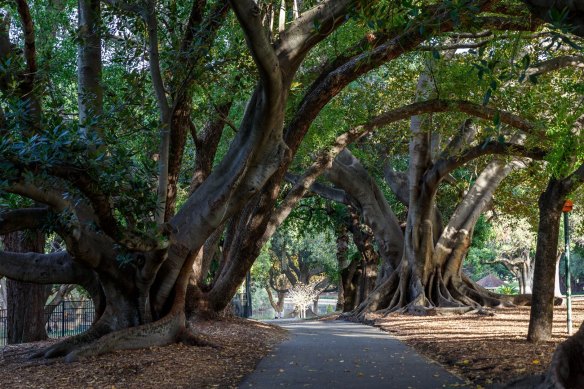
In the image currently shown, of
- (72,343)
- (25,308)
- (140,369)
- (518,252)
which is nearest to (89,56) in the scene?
(72,343)

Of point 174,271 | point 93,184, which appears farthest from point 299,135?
point 93,184

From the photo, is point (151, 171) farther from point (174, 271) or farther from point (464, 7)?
point (464, 7)

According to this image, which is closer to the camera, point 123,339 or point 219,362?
point 219,362

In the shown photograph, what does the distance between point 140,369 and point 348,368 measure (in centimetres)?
307

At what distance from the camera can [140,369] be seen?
964cm

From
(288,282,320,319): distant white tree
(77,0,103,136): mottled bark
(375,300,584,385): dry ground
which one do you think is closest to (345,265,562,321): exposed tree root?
(375,300,584,385): dry ground

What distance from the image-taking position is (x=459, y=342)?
526 inches

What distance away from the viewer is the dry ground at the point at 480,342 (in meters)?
9.22

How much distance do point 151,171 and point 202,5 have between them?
473 centimetres

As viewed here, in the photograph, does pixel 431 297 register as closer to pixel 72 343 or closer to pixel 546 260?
pixel 546 260

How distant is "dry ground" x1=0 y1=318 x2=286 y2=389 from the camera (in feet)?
28.9

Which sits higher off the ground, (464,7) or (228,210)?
(464,7)

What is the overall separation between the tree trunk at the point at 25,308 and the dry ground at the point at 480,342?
8.46m

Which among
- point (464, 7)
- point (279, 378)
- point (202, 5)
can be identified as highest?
point (202, 5)
